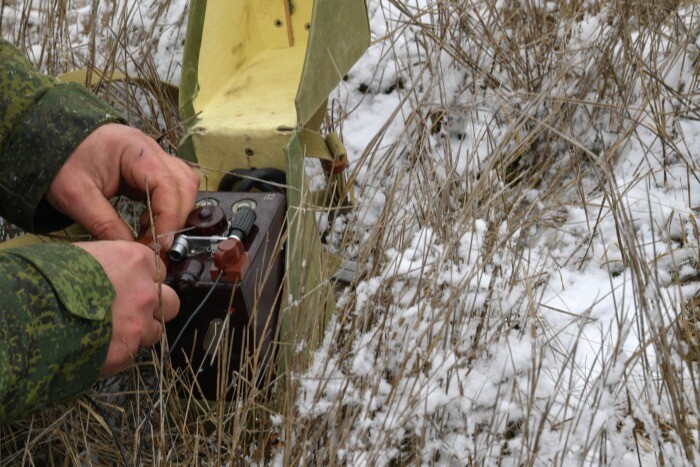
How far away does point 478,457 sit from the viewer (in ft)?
3.93

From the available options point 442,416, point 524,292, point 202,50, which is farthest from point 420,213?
point 202,50

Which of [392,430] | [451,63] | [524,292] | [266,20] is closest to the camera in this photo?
[392,430]

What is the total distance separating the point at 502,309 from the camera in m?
1.41

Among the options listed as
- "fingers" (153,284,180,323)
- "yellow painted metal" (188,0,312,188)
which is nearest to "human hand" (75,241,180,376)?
"fingers" (153,284,180,323)

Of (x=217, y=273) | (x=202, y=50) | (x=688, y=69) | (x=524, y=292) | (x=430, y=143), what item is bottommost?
(x=524, y=292)

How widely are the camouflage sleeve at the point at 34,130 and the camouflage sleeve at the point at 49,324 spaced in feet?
1.10

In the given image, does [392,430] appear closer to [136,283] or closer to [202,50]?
[136,283]

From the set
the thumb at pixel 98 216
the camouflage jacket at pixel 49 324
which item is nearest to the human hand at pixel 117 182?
the thumb at pixel 98 216

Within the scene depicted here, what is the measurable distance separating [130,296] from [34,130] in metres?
0.48

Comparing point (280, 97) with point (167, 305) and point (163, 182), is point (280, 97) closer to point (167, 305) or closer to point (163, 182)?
point (163, 182)

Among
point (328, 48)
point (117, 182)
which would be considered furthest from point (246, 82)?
point (117, 182)

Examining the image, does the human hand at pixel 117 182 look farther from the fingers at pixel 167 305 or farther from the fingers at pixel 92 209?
the fingers at pixel 167 305

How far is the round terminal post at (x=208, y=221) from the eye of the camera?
1.31 meters

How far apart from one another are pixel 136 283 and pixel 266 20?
108 centimetres
